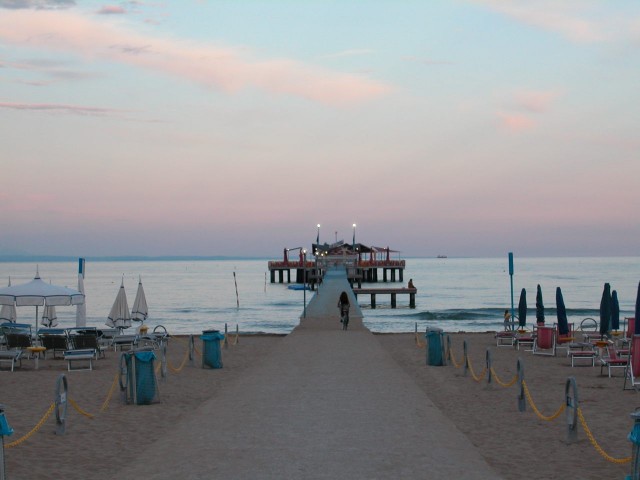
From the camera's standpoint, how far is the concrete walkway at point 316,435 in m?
7.99

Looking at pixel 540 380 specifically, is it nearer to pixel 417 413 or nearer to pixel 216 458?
pixel 417 413

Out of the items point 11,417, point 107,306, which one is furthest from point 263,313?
point 11,417

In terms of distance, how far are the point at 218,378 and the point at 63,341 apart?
16.2ft

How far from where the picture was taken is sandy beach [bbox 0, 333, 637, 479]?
8.79m

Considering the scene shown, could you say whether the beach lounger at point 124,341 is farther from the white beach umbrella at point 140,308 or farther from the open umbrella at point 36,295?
the white beach umbrella at point 140,308

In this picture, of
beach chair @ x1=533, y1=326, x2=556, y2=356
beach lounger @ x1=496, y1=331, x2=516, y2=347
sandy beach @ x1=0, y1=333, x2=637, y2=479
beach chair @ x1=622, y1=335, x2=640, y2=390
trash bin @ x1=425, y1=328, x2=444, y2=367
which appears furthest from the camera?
beach lounger @ x1=496, y1=331, x2=516, y2=347

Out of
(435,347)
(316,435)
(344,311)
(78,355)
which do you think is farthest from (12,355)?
(344,311)

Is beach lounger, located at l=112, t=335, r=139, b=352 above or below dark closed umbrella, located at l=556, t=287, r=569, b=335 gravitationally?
below

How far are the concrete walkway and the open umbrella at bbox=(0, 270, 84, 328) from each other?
6.63m

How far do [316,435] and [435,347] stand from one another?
31.1ft

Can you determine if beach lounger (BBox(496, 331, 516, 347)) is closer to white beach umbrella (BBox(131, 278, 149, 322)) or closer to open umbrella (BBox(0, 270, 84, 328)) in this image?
white beach umbrella (BBox(131, 278, 149, 322))

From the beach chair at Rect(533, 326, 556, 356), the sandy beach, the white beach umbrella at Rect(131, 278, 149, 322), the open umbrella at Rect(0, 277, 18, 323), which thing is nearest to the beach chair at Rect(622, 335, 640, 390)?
the sandy beach

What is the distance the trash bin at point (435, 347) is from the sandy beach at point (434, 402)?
32 cm

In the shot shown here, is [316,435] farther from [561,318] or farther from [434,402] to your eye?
[561,318]
